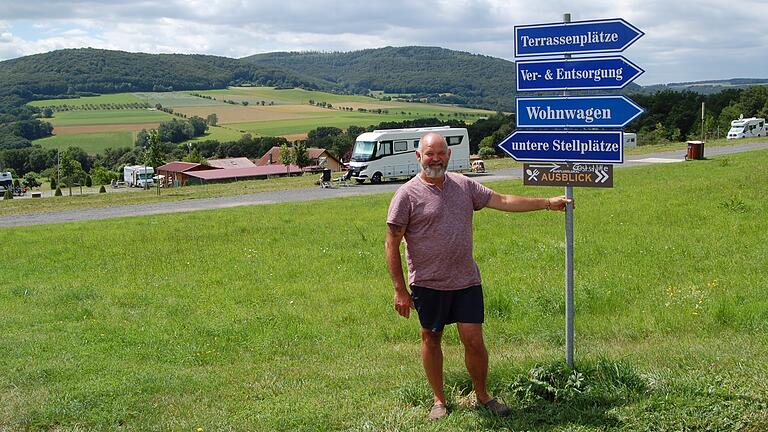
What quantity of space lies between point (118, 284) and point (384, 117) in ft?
437

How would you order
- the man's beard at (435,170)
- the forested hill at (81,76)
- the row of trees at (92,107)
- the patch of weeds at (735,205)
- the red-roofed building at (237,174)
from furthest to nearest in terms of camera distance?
the forested hill at (81,76)
the row of trees at (92,107)
the red-roofed building at (237,174)
the patch of weeds at (735,205)
the man's beard at (435,170)

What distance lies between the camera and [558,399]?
5.46 m

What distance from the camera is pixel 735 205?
1580cm

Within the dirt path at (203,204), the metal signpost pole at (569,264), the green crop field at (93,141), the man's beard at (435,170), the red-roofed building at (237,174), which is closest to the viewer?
the man's beard at (435,170)

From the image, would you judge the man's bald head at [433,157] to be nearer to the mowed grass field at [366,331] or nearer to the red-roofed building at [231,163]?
the mowed grass field at [366,331]

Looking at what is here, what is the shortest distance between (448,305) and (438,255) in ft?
1.13

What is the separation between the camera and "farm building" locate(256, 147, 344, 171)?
74.0 metres

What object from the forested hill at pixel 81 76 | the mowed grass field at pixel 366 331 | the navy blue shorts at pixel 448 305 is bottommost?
the mowed grass field at pixel 366 331

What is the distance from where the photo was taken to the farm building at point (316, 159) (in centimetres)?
7403

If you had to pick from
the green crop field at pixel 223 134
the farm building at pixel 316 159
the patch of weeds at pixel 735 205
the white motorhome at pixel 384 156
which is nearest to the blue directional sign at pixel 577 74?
the patch of weeds at pixel 735 205

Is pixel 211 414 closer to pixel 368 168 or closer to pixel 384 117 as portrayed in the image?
pixel 368 168

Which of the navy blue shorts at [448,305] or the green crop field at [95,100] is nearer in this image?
the navy blue shorts at [448,305]

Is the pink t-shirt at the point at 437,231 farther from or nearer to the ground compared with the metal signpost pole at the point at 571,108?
nearer to the ground

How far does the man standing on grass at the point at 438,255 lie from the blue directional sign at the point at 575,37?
98cm
